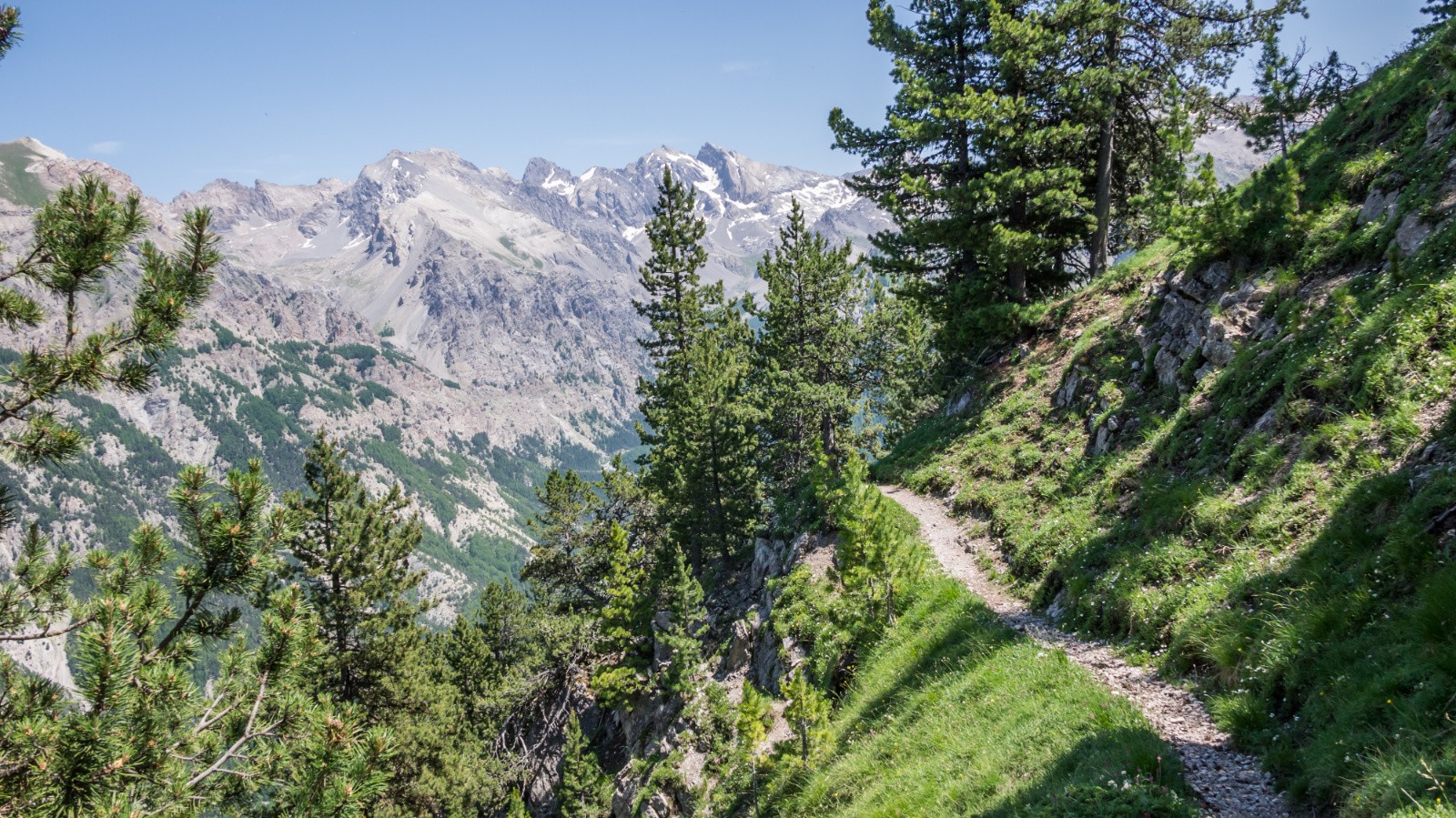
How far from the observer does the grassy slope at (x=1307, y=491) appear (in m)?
6.33

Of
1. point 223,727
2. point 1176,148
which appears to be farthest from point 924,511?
point 223,727

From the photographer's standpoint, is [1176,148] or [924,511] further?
[924,511]

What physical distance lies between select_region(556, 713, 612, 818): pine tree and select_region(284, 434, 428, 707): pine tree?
26.7 ft

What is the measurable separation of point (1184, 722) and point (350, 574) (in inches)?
1135

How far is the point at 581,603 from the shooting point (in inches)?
1722

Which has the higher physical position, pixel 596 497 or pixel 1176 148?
pixel 1176 148

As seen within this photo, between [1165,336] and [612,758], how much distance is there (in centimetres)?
2903

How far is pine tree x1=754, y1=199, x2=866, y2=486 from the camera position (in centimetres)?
3371

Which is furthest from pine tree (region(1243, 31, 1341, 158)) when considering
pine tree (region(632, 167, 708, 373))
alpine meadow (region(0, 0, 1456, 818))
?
pine tree (region(632, 167, 708, 373))

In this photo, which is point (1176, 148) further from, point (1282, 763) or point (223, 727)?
point (223, 727)

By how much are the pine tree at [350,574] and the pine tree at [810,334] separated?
18.4 meters

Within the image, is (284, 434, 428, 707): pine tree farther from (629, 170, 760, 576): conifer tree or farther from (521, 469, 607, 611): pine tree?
(629, 170, 760, 576): conifer tree

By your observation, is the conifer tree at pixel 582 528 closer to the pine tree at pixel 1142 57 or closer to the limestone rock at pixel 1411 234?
the pine tree at pixel 1142 57

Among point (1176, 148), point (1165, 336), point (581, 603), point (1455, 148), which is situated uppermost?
point (1176, 148)
